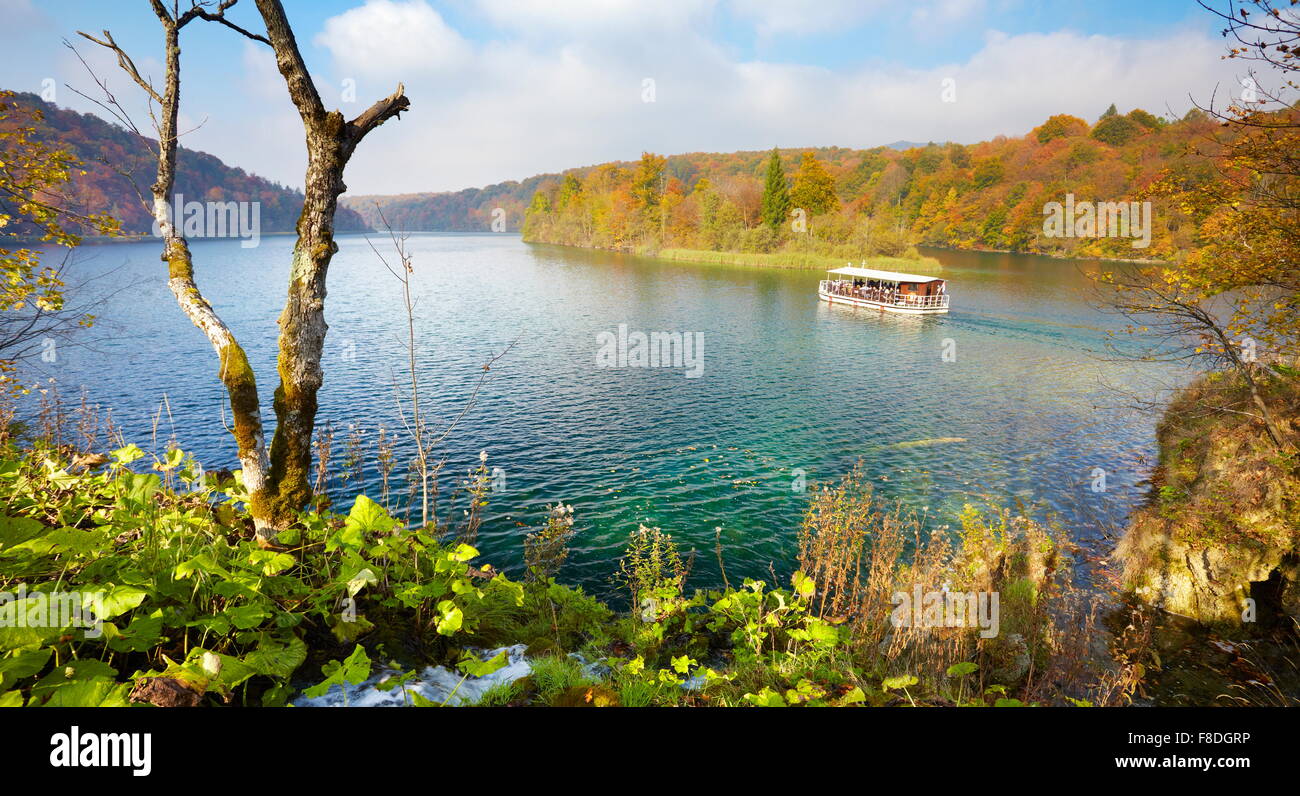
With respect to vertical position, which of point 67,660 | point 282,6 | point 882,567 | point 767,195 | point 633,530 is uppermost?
point 767,195

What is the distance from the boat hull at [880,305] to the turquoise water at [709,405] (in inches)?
41.9

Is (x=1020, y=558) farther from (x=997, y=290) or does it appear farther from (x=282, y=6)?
(x=997, y=290)

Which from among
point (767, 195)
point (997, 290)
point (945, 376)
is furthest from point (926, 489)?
point (767, 195)

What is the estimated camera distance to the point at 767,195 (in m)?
82.1

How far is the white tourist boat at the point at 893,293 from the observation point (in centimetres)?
4331

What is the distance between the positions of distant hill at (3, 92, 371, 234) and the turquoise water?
31.4 meters

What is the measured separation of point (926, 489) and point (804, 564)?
6.61m

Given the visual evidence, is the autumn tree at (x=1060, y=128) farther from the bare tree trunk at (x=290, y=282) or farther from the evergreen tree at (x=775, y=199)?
the bare tree trunk at (x=290, y=282)

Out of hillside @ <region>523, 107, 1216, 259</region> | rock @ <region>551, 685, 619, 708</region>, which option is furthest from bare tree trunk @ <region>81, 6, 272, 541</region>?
hillside @ <region>523, 107, 1216, 259</region>

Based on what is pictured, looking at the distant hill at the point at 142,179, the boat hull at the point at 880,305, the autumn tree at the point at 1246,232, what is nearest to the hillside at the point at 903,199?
the boat hull at the point at 880,305

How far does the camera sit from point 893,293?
45250mm

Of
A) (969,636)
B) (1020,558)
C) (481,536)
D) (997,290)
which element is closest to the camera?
(969,636)

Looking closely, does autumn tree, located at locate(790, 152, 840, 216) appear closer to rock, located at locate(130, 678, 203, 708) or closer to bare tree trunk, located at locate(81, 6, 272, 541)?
bare tree trunk, located at locate(81, 6, 272, 541)

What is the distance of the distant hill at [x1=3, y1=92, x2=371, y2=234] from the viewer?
67750 mm
